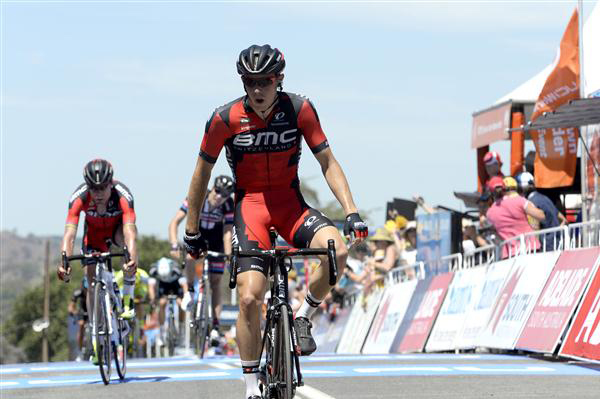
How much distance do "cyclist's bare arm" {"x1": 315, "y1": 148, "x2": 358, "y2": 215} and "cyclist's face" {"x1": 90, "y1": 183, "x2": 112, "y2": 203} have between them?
4.65m

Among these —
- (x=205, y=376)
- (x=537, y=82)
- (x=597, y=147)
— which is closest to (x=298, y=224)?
(x=205, y=376)

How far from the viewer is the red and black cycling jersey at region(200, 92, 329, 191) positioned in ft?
29.5

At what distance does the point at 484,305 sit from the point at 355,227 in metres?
9.16

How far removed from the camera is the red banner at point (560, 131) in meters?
20.3

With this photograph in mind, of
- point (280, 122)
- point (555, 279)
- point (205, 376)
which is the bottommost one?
point (205, 376)

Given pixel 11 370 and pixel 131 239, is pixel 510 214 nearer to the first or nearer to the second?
pixel 131 239

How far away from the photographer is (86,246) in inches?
558

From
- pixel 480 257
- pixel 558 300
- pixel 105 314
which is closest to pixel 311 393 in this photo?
pixel 105 314

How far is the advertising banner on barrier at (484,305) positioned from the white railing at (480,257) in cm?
26

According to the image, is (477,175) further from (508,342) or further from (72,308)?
(508,342)

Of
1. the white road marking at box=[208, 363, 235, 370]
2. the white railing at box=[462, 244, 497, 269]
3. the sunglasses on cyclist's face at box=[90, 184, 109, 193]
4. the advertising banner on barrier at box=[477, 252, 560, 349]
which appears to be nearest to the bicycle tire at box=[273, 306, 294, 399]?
the sunglasses on cyclist's face at box=[90, 184, 109, 193]

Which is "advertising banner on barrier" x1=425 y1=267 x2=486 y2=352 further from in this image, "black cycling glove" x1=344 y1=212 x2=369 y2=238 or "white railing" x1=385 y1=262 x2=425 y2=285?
"black cycling glove" x1=344 y1=212 x2=369 y2=238

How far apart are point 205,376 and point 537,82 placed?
562 inches

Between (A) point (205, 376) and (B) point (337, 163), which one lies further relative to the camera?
(A) point (205, 376)
